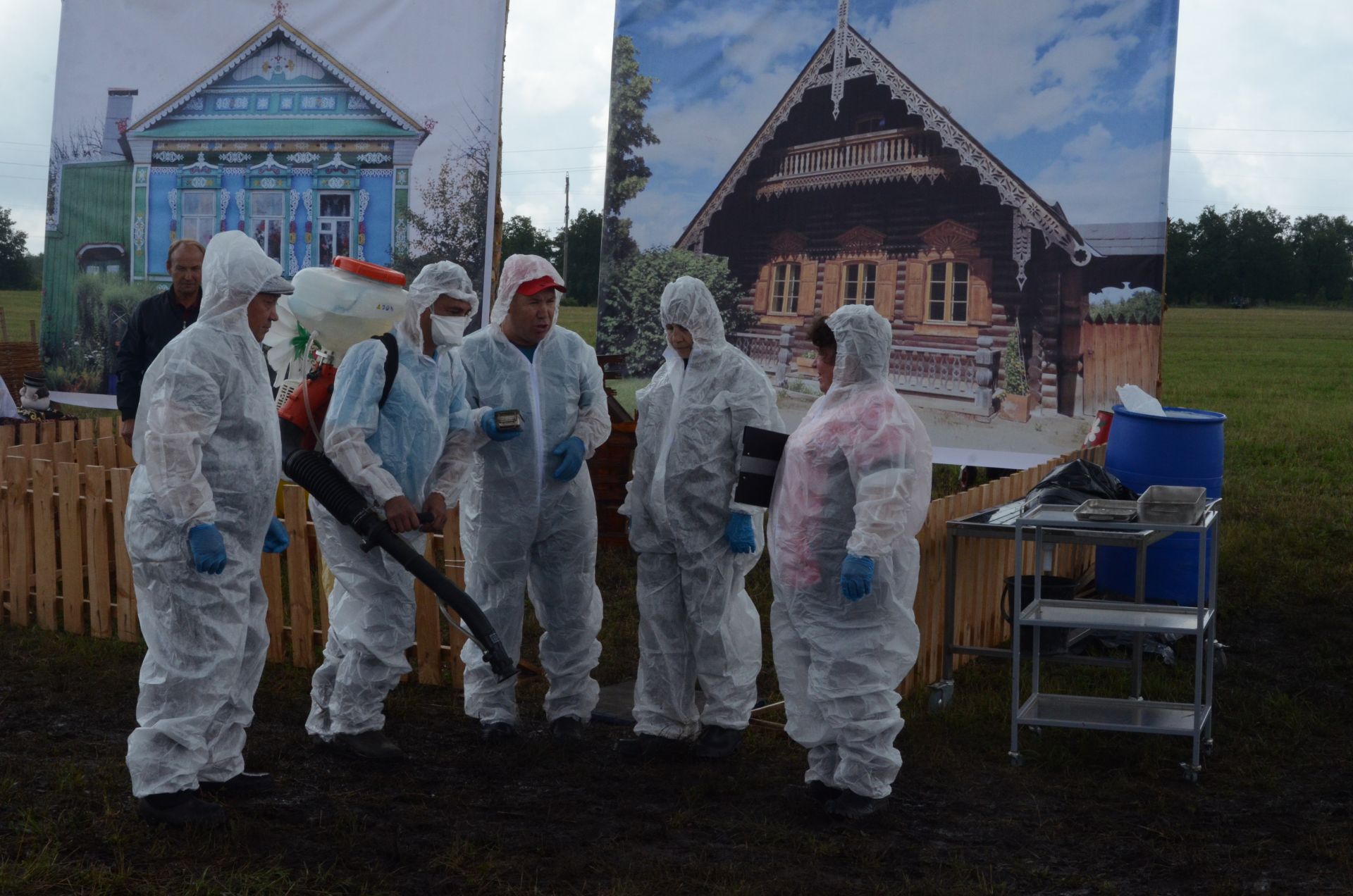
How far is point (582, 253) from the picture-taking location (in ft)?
88.9

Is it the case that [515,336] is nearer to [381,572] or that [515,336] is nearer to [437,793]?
[381,572]

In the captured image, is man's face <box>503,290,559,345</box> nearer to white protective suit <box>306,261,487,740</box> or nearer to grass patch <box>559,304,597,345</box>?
white protective suit <box>306,261,487,740</box>

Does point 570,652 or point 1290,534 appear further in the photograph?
point 1290,534

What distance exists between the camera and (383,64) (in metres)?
8.48

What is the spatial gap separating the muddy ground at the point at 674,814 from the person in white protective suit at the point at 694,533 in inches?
7.5

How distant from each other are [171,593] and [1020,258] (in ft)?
18.1

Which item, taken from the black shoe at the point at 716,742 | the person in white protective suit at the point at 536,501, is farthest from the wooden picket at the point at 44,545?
the black shoe at the point at 716,742

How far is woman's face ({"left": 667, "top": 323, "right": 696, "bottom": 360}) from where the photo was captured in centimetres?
426

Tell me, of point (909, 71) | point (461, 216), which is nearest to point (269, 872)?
point (461, 216)

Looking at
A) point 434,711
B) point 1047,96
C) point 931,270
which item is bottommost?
point 434,711

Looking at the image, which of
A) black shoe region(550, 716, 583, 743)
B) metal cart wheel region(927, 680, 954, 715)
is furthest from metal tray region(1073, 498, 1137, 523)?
black shoe region(550, 716, 583, 743)

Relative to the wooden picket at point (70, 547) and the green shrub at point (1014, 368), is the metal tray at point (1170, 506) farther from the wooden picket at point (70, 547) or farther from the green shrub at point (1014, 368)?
the wooden picket at point (70, 547)

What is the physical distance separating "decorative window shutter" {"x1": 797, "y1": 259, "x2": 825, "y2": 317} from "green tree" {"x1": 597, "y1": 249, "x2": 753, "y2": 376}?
1.29 feet

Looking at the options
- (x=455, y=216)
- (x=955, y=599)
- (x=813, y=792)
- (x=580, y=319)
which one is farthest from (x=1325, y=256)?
(x=813, y=792)
